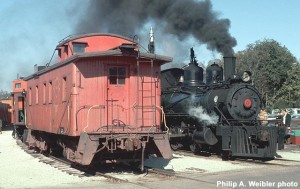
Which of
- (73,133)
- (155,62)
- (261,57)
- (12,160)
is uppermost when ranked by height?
(261,57)

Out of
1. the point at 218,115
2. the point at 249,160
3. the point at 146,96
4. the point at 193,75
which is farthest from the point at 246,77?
the point at 146,96

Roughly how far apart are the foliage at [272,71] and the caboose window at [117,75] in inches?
1747

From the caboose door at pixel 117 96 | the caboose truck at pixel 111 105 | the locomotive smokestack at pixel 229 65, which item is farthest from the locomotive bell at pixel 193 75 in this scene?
the caboose door at pixel 117 96

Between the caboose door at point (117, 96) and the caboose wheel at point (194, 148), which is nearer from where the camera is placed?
the caboose door at point (117, 96)

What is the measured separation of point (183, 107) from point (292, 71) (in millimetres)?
41168

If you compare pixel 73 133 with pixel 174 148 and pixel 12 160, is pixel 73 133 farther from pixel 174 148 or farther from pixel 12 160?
pixel 174 148

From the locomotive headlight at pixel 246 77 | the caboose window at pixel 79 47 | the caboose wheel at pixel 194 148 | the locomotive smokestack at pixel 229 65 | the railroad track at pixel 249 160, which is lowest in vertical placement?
the railroad track at pixel 249 160

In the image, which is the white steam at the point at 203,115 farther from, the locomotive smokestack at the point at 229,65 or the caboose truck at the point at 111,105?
the caboose truck at the point at 111,105

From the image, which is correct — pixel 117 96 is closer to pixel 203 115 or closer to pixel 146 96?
pixel 146 96

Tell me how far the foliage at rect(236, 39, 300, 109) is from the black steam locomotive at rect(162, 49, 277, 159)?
3748 cm

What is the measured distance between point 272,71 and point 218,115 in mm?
42616

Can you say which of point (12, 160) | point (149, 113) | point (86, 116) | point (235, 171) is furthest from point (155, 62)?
point (12, 160)

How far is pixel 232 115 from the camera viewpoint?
51.1 ft

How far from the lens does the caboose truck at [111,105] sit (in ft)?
37.3
